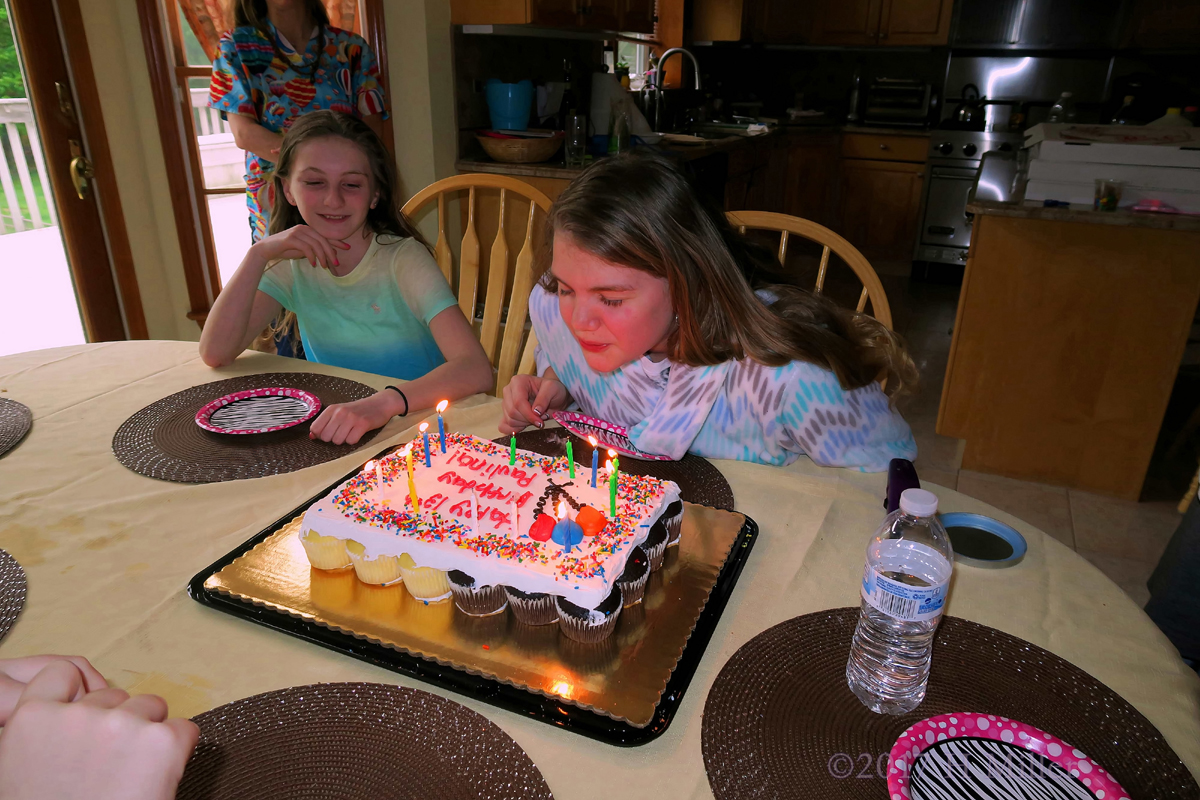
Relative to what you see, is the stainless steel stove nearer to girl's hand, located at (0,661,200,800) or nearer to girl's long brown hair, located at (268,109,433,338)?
girl's long brown hair, located at (268,109,433,338)

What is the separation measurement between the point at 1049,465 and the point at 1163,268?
0.73 m

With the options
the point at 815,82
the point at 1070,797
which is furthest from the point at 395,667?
the point at 815,82

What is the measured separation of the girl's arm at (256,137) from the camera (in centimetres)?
236

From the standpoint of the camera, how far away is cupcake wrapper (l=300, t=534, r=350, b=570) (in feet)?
2.74

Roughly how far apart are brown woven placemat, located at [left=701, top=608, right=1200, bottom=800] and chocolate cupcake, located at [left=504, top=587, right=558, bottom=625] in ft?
0.58

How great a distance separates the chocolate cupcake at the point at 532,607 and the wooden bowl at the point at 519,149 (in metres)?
2.48

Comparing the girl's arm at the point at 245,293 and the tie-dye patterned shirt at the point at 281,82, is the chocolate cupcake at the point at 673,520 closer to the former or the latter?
the girl's arm at the point at 245,293

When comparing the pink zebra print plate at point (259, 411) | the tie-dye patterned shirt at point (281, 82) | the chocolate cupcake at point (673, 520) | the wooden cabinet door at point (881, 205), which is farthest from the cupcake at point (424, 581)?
the wooden cabinet door at point (881, 205)

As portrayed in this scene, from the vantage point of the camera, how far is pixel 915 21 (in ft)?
17.0

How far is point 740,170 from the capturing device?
172 inches

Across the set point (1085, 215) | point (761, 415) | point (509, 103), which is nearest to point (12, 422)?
point (761, 415)

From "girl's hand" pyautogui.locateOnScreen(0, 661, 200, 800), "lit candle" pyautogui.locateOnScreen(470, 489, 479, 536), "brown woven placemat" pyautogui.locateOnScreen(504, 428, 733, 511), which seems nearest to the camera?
"girl's hand" pyautogui.locateOnScreen(0, 661, 200, 800)

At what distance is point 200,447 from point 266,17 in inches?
71.8

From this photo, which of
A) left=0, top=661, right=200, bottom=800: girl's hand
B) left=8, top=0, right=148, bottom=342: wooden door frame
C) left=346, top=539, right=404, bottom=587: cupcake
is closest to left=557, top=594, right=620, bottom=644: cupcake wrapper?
left=346, top=539, right=404, bottom=587: cupcake
